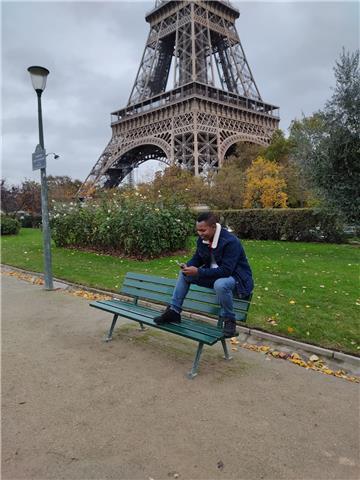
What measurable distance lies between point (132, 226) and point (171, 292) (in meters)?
6.03

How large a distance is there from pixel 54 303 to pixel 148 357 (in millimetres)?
3021

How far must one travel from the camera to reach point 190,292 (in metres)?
4.36

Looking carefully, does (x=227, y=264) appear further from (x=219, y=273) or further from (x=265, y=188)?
(x=265, y=188)

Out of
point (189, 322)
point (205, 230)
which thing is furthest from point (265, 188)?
point (189, 322)

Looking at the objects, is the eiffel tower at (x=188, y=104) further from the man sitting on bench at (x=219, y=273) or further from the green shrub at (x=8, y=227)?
the man sitting on bench at (x=219, y=273)

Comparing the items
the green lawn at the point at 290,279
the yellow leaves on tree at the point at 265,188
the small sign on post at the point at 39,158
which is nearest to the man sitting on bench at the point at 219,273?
the green lawn at the point at 290,279

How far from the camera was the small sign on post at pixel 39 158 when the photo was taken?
7.47 meters

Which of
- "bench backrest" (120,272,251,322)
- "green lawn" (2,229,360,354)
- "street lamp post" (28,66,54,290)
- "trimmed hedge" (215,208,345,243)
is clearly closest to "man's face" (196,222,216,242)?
"bench backrest" (120,272,251,322)

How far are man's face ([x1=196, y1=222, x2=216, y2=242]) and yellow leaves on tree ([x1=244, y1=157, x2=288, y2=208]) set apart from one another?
823 inches

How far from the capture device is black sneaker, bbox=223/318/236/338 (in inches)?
151

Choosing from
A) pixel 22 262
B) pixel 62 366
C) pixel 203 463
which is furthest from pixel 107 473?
pixel 22 262

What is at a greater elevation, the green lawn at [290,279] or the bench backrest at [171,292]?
the bench backrest at [171,292]

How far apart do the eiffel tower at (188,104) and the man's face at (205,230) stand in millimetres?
28608

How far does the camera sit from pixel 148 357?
4.15 m
